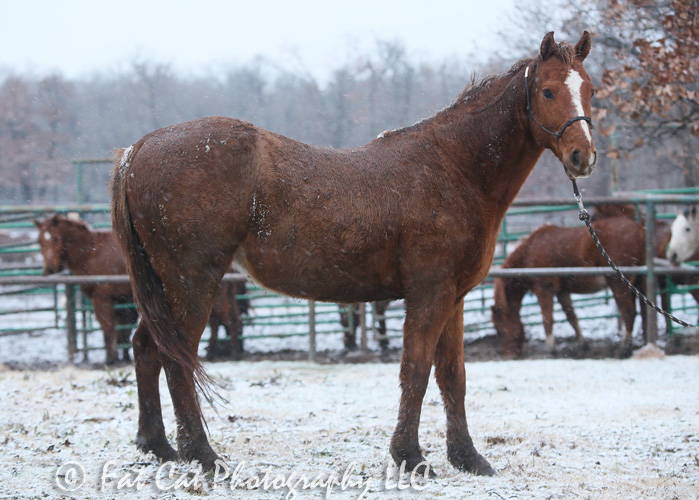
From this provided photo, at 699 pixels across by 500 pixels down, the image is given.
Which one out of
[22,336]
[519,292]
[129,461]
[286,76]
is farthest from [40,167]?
[129,461]

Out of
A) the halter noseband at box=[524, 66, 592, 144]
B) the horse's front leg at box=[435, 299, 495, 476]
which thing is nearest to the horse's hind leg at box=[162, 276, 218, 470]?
the horse's front leg at box=[435, 299, 495, 476]

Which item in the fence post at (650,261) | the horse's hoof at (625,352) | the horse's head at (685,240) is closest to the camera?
the fence post at (650,261)

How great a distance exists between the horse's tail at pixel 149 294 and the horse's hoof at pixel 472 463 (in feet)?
4.24

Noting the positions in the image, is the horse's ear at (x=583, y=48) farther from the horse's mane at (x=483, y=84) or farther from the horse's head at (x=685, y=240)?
the horse's head at (x=685, y=240)

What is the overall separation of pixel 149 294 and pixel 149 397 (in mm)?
601

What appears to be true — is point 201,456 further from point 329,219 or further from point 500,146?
point 500,146

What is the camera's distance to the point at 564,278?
7.99 metres

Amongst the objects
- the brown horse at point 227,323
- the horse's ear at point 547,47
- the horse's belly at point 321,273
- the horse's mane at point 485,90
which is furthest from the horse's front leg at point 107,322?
the horse's ear at point 547,47

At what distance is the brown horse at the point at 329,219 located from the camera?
3.13 meters

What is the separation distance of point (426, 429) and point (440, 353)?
2.85 ft

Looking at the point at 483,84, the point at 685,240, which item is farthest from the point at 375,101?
the point at 483,84

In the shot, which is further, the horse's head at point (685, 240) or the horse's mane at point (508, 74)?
the horse's head at point (685, 240)

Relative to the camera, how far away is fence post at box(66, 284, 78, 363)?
297 inches

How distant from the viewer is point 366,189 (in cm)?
321
